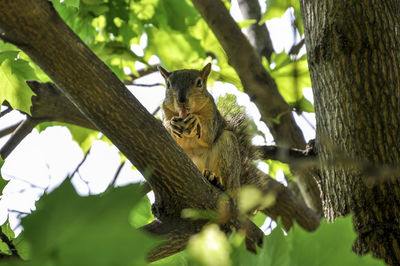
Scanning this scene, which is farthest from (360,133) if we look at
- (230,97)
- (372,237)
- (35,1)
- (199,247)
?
(230,97)

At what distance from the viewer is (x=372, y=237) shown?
64.2 inches

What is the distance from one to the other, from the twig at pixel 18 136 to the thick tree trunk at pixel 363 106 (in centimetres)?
158

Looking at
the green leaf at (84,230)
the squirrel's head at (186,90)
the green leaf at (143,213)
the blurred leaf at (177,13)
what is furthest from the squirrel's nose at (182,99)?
the green leaf at (84,230)

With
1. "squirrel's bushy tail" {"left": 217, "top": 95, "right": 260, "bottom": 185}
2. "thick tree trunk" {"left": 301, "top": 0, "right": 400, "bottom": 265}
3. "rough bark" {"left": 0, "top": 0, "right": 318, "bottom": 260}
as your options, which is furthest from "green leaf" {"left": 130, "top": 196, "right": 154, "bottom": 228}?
"squirrel's bushy tail" {"left": 217, "top": 95, "right": 260, "bottom": 185}

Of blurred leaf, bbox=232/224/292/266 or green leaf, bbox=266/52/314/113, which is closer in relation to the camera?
blurred leaf, bbox=232/224/292/266

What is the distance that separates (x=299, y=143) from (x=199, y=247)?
247 cm

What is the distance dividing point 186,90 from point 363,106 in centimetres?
131

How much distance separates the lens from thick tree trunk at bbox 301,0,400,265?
64.3 inches

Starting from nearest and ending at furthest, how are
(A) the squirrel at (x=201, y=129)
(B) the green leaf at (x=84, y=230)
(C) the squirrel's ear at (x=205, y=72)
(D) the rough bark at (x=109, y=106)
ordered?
(B) the green leaf at (x=84, y=230) → (D) the rough bark at (x=109, y=106) → (A) the squirrel at (x=201, y=129) → (C) the squirrel's ear at (x=205, y=72)

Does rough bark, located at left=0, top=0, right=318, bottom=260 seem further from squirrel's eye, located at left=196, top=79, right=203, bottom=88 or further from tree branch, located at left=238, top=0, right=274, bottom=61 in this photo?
tree branch, located at left=238, top=0, right=274, bottom=61

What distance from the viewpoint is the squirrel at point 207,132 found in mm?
2588

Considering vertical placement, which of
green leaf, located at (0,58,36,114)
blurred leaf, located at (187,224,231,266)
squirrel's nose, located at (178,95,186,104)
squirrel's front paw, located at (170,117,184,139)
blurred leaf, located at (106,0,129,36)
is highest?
blurred leaf, located at (187,224,231,266)

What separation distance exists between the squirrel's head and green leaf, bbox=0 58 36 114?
3.45 ft

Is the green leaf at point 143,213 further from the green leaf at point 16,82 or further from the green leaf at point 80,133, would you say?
the green leaf at point 80,133
